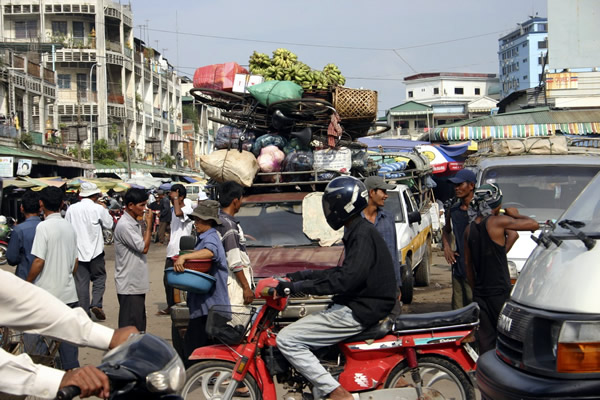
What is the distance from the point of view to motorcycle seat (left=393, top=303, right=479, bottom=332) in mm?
4938

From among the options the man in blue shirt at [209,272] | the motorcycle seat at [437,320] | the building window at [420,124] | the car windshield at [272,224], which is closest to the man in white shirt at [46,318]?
the motorcycle seat at [437,320]

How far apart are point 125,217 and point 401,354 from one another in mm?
3718

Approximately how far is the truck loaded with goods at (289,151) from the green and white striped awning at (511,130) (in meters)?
16.2

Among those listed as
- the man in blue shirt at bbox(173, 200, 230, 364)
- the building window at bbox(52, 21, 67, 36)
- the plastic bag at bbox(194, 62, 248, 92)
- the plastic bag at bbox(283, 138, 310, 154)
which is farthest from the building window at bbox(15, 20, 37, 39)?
the man in blue shirt at bbox(173, 200, 230, 364)

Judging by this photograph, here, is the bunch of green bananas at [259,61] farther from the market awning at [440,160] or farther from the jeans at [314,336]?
the market awning at [440,160]

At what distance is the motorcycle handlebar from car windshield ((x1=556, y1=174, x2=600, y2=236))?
2873 millimetres

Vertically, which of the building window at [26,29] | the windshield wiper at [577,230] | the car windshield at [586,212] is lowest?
the windshield wiper at [577,230]

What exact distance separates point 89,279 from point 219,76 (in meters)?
3.29

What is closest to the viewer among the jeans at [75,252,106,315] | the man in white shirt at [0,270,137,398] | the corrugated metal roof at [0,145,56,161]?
the man in white shirt at [0,270,137,398]

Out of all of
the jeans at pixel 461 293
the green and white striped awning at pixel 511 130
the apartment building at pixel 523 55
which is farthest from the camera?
the apartment building at pixel 523 55

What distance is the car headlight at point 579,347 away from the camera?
317 centimetres

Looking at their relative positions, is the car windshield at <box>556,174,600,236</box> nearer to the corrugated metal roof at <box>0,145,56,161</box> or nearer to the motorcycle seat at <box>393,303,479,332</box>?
the motorcycle seat at <box>393,303,479,332</box>

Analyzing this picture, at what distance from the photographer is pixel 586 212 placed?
4.48m

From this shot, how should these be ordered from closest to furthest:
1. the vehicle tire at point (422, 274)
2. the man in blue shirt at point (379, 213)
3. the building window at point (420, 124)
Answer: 1. the man in blue shirt at point (379, 213)
2. the vehicle tire at point (422, 274)
3. the building window at point (420, 124)
